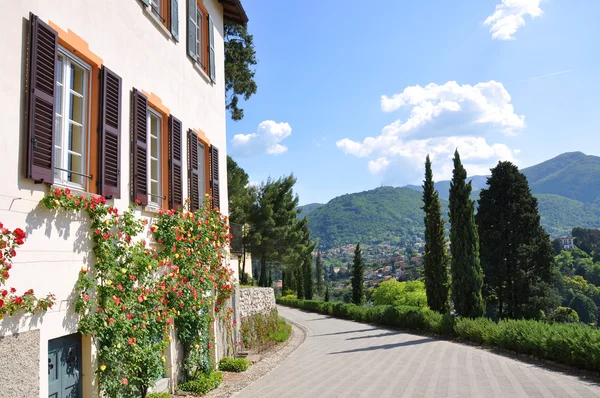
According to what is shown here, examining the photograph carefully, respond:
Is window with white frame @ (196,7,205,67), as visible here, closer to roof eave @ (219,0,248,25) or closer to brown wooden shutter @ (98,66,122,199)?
roof eave @ (219,0,248,25)

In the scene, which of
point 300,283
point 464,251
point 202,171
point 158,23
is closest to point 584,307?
point 300,283

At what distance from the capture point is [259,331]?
1612cm

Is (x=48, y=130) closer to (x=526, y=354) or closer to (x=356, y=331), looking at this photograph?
(x=526, y=354)

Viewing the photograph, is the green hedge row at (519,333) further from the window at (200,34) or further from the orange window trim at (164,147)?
the window at (200,34)

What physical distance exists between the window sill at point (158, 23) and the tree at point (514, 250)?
27.6 meters

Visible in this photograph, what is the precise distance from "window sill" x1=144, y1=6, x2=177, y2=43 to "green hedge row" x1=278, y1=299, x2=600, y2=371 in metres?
11.5

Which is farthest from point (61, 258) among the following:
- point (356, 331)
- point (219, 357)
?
point (356, 331)

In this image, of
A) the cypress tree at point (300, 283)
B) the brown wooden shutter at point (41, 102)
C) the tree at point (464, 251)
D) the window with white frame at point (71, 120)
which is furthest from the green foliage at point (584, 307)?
the brown wooden shutter at point (41, 102)

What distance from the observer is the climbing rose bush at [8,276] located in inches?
171

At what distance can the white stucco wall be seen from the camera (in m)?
4.63

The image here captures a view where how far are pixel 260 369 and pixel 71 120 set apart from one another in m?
8.21

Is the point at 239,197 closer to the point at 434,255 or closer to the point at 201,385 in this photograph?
the point at 434,255

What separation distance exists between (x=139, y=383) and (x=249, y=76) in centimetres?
1889

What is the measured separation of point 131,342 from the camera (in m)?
6.33
